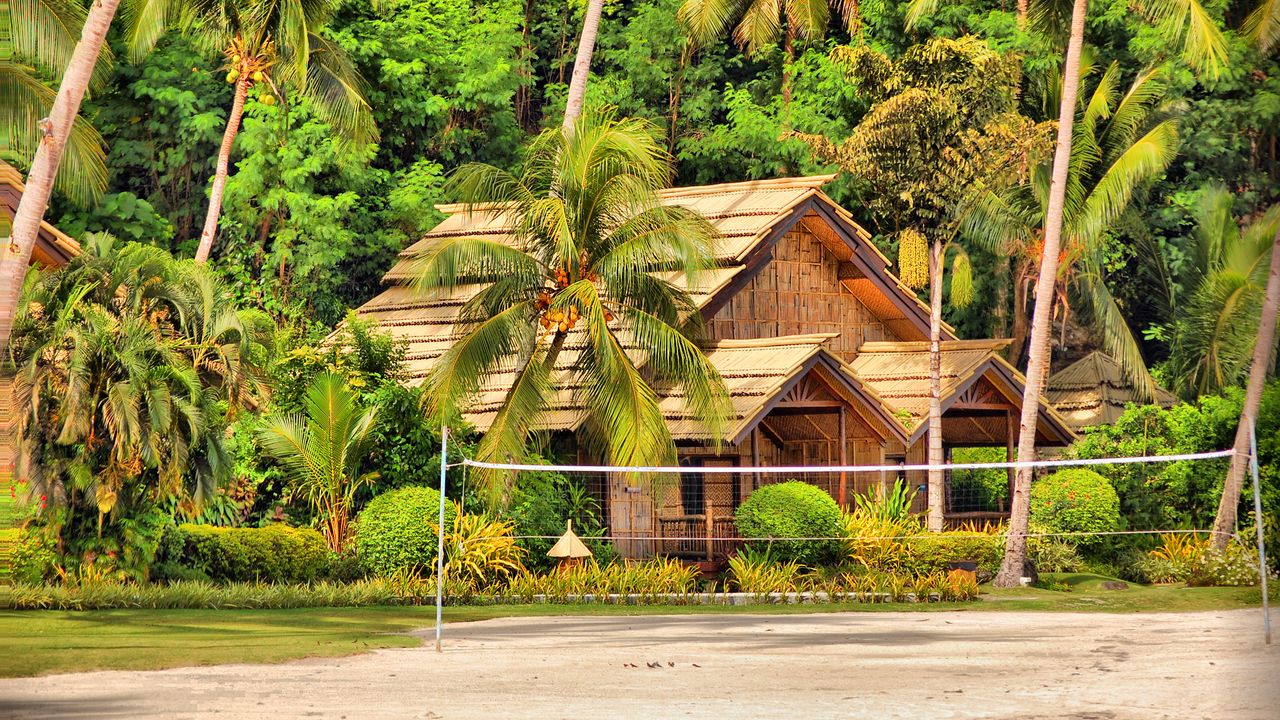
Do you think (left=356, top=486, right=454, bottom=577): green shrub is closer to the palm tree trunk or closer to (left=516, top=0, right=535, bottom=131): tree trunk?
the palm tree trunk

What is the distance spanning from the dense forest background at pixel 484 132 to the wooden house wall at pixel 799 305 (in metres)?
1.79

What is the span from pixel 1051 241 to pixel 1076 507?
4.77 meters

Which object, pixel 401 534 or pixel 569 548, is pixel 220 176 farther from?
pixel 569 548

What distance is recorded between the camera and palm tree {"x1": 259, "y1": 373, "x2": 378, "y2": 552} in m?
22.7

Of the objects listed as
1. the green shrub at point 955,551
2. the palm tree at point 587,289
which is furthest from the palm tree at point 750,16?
the green shrub at point 955,551

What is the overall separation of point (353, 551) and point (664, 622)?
19.5ft

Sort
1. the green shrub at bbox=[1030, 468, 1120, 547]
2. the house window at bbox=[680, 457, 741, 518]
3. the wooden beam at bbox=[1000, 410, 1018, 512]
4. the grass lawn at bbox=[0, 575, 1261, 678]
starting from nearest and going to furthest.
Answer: the grass lawn at bbox=[0, 575, 1261, 678] → the house window at bbox=[680, 457, 741, 518] → the green shrub at bbox=[1030, 468, 1120, 547] → the wooden beam at bbox=[1000, 410, 1018, 512]

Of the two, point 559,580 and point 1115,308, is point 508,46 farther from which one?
point 559,580

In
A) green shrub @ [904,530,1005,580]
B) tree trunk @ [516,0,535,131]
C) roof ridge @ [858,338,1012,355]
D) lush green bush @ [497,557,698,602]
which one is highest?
tree trunk @ [516,0,535,131]

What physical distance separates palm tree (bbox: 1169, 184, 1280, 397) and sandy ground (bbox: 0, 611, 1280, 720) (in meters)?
15.0

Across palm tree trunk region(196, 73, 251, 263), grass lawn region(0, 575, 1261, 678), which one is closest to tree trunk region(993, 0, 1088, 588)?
grass lawn region(0, 575, 1261, 678)

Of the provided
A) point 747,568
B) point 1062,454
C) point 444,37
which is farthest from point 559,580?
point 444,37

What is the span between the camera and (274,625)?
16.8 m

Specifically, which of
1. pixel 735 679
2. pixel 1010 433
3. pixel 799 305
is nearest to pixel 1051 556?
pixel 1010 433
